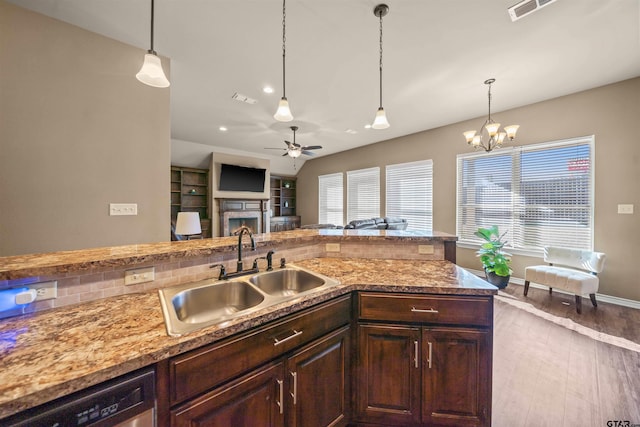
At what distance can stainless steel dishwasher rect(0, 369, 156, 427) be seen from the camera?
0.58 m

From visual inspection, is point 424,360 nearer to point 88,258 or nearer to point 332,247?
point 332,247

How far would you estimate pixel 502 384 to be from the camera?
1771 mm

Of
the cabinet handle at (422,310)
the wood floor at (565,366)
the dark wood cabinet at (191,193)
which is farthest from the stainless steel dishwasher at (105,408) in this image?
the dark wood cabinet at (191,193)

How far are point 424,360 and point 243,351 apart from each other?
1.00m

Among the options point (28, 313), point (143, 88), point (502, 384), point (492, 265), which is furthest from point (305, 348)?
point (492, 265)

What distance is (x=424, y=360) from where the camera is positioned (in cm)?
130

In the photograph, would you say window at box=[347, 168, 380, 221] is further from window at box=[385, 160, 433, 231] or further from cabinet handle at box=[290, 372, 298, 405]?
cabinet handle at box=[290, 372, 298, 405]

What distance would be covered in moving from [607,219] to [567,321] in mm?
1633

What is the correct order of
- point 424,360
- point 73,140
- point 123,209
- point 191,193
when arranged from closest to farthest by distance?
point 424,360
point 73,140
point 123,209
point 191,193

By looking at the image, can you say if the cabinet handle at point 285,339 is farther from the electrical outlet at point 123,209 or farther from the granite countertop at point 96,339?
the electrical outlet at point 123,209

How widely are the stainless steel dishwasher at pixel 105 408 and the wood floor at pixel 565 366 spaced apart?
77.8 inches

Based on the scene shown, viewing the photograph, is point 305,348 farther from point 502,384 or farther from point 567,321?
point 567,321

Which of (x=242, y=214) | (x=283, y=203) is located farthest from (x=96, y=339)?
(x=283, y=203)

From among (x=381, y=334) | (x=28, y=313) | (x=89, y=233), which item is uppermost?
(x=89, y=233)
